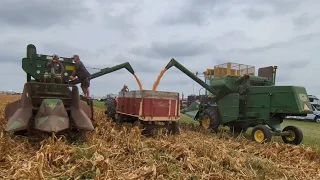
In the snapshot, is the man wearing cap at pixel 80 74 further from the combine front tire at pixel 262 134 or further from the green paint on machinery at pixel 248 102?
the combine front tire at pixel 262 134

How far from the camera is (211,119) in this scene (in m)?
12.3

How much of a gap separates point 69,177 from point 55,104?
2.58 meters

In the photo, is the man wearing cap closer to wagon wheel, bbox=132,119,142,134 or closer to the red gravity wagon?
the red gravity wagon

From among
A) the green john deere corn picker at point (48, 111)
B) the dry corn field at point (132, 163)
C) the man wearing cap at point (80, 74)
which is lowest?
the dry corn field at point (132, 163)

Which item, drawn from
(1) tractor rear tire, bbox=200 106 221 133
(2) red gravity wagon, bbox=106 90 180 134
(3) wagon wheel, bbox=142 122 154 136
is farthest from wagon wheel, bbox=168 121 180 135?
(1) tractor rear tire, bbox=200 106 221 133

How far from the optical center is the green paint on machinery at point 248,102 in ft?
32.8

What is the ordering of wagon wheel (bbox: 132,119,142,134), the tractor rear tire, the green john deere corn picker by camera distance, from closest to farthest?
the green john deere corn picker → wagon wheel (bbox: 132,119,142,134) → the tractor rear tire

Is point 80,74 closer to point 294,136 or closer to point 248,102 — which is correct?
point 248,102

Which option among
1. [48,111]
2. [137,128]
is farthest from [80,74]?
[48,111]

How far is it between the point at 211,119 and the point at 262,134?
2.93 meters

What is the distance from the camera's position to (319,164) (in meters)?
6.50

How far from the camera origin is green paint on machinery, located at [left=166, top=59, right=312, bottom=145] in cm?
1001

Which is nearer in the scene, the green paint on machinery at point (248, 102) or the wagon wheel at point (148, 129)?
the wagon wheel at point (148, 129)

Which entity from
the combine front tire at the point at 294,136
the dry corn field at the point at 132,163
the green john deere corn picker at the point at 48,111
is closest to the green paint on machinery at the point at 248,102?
→ the combine front tire at the point at 294,136
